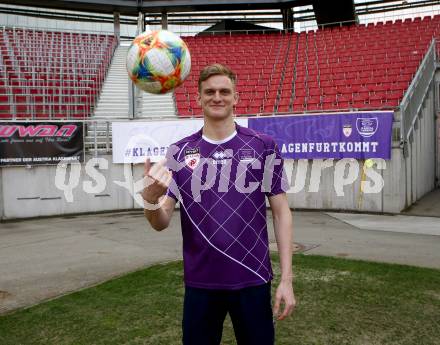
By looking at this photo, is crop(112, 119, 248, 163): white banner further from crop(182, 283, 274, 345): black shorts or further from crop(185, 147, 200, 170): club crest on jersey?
crop(182, 283, 274, 345): black shorts

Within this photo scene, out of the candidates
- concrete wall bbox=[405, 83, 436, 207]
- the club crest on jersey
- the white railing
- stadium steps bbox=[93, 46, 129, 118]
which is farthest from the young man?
stadium steps bbox=[93, 46, 129, 118]

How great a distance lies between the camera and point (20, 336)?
15.2ft

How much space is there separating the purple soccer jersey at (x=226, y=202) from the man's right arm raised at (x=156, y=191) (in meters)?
0.15

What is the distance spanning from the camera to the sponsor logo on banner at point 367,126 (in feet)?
41.2

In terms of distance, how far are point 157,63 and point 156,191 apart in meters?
2.18

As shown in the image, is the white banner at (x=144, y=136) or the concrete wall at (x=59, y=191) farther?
the white banner at (x=144, y=136)

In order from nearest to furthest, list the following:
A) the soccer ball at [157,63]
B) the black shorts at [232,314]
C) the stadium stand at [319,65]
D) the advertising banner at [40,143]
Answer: the black shorts at [232,314], the soccer ball at [157,63], the advertising banner at [40,143], the stadium stand at [319,65]

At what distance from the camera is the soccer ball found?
419 cm

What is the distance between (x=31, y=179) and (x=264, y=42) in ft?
48.9

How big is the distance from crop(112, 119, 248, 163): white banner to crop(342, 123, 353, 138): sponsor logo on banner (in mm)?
2939

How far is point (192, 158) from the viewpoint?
108 inches

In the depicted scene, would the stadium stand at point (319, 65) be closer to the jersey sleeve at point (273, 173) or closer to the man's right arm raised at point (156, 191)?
the jersey sleeve at point (273, 173)

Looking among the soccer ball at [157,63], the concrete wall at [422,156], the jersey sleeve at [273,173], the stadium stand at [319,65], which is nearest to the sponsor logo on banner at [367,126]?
the stadium stand at [319,65]

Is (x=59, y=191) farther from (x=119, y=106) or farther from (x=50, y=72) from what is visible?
(x=50, y=72)
